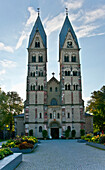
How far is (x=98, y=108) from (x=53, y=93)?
12.0m

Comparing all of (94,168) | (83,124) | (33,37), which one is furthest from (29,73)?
(94,168)

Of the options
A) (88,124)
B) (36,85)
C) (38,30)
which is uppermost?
(38,30)

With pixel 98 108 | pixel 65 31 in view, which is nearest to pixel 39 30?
pixel 65 31

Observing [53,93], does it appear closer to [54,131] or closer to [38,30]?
[54,131]

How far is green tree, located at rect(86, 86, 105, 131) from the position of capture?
153 feet

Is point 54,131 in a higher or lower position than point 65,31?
lower

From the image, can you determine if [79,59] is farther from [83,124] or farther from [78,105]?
[83,124]

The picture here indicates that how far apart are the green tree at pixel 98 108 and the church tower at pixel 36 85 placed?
12766mm

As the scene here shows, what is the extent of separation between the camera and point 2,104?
141 ft

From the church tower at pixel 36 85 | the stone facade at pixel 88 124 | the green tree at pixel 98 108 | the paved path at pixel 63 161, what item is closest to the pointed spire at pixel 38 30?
the church tower at pixel 36 85

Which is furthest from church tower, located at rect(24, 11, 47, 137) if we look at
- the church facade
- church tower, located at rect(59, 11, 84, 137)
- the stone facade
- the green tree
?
the green tree

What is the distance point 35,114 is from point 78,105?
1057 cm

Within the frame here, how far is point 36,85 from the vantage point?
49812 mm

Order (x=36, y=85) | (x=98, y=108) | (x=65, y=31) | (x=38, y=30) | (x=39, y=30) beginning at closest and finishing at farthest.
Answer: (x=98, y=108), (x=36, y=85), (x=38, y=30), (x=65, y=31), (x=39, y=30)
